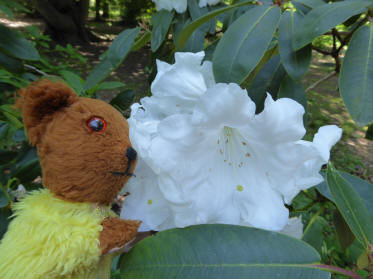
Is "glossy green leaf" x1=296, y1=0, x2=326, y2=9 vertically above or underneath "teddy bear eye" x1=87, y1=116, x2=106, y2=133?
above

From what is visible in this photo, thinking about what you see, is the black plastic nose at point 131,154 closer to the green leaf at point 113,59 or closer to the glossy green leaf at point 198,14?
the green leaf at point 113,59

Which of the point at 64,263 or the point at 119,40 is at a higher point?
the point at 119,40

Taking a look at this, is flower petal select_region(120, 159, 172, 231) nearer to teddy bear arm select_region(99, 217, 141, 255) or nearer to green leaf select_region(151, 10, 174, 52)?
teddy bear arm select_region(99, 217, 141, 255)

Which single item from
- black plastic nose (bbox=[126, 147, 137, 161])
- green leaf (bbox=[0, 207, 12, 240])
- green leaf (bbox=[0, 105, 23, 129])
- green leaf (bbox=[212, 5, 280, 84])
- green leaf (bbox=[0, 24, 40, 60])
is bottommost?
green leaf (bbox=[0, 207, 12, 240])

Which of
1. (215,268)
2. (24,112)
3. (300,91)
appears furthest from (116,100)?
(215,268)

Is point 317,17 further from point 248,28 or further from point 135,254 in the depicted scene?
point 135,254

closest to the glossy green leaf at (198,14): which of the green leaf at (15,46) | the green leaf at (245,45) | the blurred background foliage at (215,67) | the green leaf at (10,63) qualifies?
the blurred background foliage at (215,67)

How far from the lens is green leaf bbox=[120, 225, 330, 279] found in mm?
539

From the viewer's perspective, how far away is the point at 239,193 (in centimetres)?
60

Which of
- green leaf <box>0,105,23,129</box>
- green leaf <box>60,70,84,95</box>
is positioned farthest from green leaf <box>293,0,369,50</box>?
green leaf <box>0,105,23,129</box>

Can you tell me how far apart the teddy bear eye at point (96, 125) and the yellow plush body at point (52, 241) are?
16 cm

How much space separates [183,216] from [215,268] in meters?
0.11

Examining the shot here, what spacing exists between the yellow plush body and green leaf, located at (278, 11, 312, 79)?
554mm

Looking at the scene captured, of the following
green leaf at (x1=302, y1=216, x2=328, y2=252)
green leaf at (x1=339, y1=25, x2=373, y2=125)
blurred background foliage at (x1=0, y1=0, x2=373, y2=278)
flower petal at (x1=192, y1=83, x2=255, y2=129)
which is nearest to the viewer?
flower petal at (x1=192, y1=83, x2=255, y2=129)
